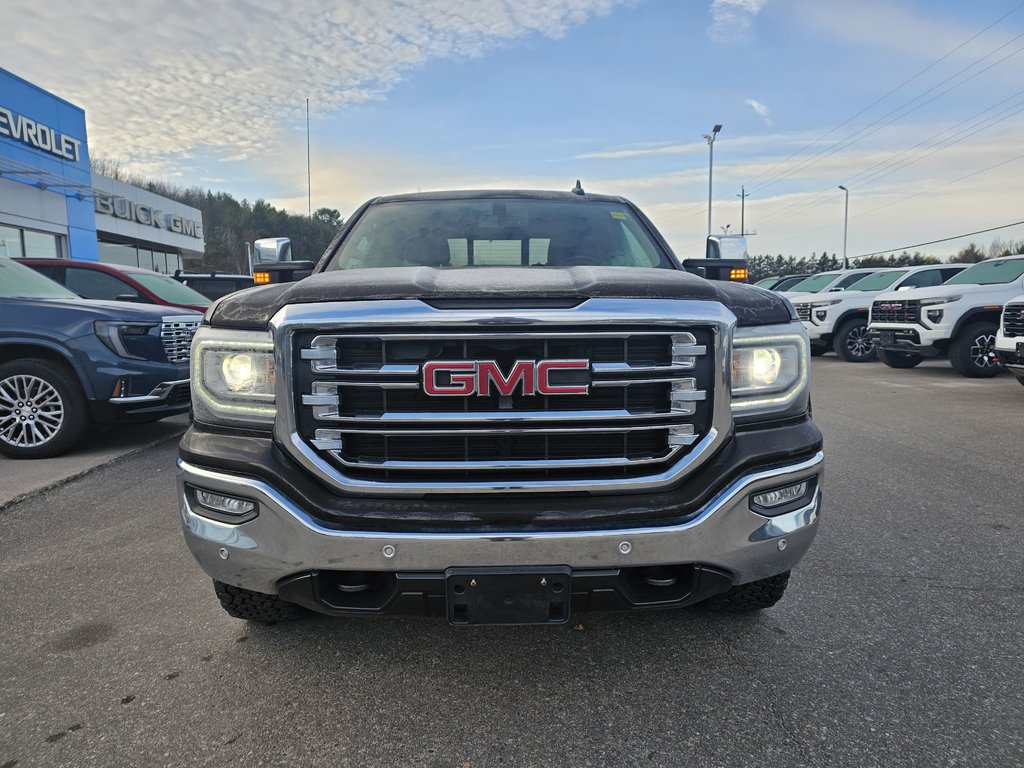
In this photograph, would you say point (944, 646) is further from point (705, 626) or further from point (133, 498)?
point (133, 498)

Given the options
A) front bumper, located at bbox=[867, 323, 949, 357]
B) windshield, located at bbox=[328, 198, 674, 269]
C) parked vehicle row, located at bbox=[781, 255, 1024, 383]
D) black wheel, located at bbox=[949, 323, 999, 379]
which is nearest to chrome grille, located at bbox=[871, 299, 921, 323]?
parked vehicle row, located at bbox=[781, 255, 1024, 383]

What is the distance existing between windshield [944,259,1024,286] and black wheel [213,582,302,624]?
11.4 m

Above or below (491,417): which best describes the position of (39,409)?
below

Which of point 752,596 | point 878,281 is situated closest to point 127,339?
point 752,596

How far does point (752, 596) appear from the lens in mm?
2510

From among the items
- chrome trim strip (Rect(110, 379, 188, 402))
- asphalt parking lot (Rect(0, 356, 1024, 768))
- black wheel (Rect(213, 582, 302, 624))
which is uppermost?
chrome trim strip (Rect(110, 379, 188, 402))

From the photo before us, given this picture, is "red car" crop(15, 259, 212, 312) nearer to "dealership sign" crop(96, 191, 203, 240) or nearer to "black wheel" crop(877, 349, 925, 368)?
"black wheel" crop(877, 349, 925, 368)

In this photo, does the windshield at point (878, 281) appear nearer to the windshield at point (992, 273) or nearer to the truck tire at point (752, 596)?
the windshield at point (992, 273)

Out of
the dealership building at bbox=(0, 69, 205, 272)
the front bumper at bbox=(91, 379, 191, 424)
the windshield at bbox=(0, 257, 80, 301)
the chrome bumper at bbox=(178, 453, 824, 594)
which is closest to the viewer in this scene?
the chrome bumper at bbox=(178, 453, 824, 594)

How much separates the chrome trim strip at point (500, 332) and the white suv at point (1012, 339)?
25.1ft

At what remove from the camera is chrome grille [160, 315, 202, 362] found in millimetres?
5742

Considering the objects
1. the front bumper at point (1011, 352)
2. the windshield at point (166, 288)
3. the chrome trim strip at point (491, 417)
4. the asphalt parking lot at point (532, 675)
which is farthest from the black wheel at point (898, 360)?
the chrome trim strip at point (491, 417)

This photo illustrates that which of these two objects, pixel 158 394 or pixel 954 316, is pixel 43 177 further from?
pixel 954 316

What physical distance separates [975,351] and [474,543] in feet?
36.8
